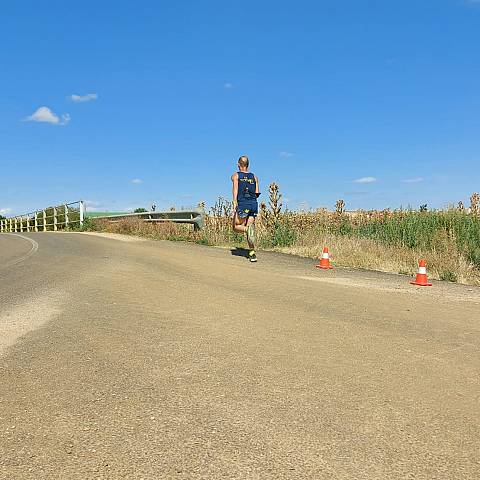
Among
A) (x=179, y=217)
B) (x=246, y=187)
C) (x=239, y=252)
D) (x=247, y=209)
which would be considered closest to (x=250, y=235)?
(x=247, y=209)

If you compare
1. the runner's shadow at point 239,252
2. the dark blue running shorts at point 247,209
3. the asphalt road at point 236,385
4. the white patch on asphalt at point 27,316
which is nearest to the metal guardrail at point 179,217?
the runner's shadow at point 239,252

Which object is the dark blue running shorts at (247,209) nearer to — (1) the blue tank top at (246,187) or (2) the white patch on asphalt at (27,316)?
(1) the blue tank top at (246,187)

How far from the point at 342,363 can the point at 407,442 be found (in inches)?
49.3

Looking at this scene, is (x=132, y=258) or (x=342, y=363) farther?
(x=132, y=258)

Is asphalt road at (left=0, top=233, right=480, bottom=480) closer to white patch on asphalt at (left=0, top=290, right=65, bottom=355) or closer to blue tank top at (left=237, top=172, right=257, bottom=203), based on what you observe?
white patch on asphalt at (left=0, top=290, right=65, bottom=355)

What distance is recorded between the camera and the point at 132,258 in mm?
10578

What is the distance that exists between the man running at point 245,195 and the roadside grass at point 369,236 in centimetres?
195

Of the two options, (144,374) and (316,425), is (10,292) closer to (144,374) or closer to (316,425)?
(144,374)

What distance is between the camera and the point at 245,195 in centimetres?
1088

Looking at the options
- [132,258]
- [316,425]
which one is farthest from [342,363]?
[132,258]

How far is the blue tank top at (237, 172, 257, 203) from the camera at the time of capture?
10.8m

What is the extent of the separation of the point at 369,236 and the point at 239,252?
3.93 m

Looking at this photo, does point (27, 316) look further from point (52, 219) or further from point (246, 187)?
point (52, 219)

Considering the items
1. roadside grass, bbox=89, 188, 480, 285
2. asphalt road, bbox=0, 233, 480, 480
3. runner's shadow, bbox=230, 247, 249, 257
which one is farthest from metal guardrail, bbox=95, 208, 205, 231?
asphalt road, bbox=0, 233, 480, 480
